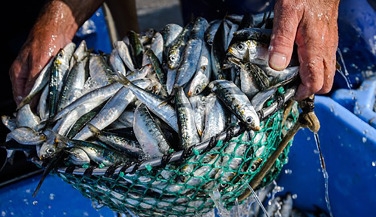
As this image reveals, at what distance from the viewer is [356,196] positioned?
2.85m

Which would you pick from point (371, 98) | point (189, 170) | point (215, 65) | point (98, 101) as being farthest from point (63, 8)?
point (371, 98)

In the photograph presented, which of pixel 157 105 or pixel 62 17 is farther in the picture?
pixel 62 17

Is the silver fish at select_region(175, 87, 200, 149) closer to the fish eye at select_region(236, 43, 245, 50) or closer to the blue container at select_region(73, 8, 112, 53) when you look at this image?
the fish eye at select_region(236, 43, 245, 50)

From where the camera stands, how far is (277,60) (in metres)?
1.84

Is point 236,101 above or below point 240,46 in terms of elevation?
below

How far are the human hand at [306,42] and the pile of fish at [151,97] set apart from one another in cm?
7

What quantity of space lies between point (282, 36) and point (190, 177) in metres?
0.66

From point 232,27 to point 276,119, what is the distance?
0.50m

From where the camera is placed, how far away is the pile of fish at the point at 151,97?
181cm

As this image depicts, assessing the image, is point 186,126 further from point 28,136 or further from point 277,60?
point 28,136

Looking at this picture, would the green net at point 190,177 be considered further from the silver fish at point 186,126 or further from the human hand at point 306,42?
the human hand at point 306,42

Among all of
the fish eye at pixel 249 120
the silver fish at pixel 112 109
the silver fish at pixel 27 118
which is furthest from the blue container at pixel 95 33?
the fish eye at pixel 249 120

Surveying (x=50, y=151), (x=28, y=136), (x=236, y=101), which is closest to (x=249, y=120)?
(x=236, y=101)

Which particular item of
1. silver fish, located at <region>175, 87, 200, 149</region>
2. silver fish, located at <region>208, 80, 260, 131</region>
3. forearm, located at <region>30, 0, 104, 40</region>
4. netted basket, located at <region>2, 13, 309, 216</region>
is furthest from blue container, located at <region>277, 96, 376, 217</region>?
forearm, located at <region>30, 0, 104, 40</region>
